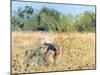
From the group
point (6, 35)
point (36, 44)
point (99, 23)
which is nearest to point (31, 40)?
point (36, 44)

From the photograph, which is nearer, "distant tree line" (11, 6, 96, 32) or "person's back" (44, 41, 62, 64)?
"distant tree line" (11, 6, 96, 32)

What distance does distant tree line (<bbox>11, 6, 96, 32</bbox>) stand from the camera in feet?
8.99

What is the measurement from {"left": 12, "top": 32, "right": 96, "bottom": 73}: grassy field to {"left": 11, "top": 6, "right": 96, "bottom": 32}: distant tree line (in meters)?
0.07

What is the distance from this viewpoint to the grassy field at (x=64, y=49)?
271 cm

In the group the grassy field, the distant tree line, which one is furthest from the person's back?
the distant tree line

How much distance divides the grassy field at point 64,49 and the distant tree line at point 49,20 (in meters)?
0.07

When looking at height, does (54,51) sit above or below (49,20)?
below

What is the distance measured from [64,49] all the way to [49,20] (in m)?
0.43

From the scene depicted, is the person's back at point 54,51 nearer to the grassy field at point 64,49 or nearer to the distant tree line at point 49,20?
the grassy field at point 64,49

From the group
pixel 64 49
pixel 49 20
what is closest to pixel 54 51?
pixel 64 49

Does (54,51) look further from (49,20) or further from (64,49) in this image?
(49,20)

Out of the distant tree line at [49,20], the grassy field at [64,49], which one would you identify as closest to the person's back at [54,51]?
the grassy field at [64,49]

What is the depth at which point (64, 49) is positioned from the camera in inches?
116

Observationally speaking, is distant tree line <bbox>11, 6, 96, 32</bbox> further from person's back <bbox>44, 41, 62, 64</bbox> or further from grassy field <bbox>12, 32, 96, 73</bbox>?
person's back <bbox>44, 41, 62, 64</bbox>
